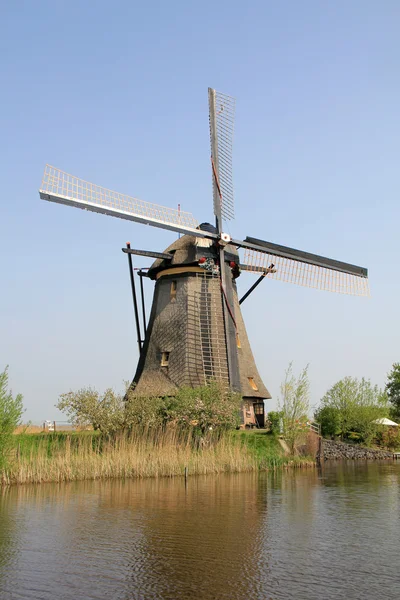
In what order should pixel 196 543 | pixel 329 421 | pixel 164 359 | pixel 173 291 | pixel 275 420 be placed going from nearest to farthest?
pixel 196 543 < pixel 275 420 < pixel 164 359 < pixel 173 291 < pixel 329 421

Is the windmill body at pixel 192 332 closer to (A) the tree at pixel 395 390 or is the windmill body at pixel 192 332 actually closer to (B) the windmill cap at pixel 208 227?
(B) the windmill cap at pixel 208 227

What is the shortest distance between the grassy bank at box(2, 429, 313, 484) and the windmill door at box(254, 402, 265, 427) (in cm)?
454

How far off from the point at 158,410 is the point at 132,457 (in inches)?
162

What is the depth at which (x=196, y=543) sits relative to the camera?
9.16m

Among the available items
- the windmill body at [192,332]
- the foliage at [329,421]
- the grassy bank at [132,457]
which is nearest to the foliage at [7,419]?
the grassy bank at [132,457]

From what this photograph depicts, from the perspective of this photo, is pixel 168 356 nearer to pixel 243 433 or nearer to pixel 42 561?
pixel 243 433

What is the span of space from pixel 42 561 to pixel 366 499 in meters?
8.66

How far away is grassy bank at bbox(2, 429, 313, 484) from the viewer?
1655 cm

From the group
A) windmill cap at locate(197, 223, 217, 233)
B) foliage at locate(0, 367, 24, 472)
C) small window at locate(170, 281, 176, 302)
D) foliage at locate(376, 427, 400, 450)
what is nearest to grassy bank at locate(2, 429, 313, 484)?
foliage at locate(0, 367, 24, 472)

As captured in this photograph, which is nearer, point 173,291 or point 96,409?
point 96,409

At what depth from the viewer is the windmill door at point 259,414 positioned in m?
27.7

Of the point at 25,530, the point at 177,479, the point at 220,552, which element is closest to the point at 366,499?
the point at 177,479

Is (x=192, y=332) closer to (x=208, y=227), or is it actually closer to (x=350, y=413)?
(x=208, y=227)

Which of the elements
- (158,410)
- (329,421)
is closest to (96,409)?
(158,410)
